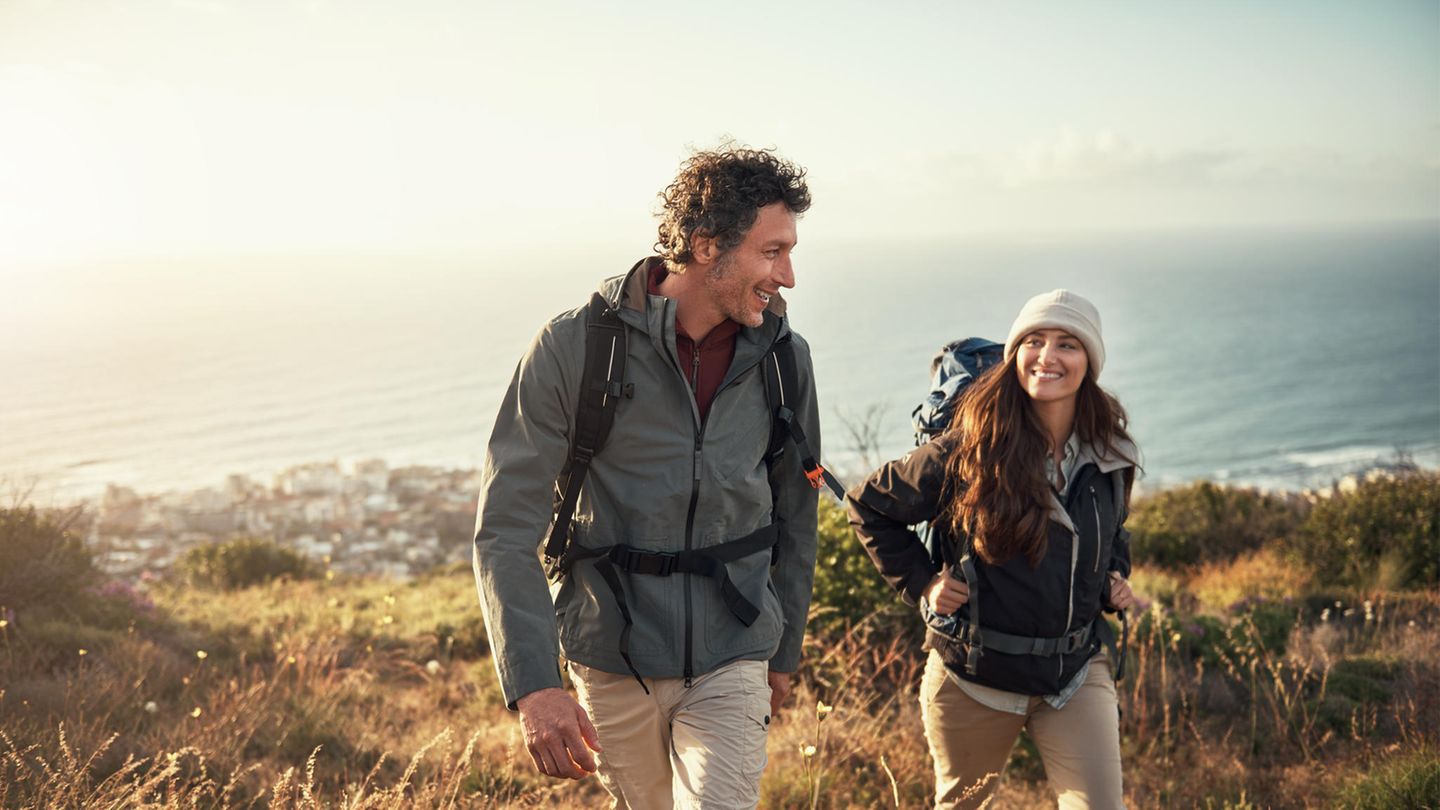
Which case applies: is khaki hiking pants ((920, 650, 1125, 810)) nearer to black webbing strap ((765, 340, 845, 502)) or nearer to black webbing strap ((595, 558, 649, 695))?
black webbing strap ((765, 340, 845, 502))

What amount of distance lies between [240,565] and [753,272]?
11.4 meters

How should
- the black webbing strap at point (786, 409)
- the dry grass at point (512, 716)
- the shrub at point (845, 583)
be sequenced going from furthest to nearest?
the shrub at point (845, 583), the dry grass at point (512, 716), the black webbing strap at point (786, 409)

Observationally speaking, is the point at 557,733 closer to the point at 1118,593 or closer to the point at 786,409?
the point at 786,409

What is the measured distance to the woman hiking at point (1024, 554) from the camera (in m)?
3.04

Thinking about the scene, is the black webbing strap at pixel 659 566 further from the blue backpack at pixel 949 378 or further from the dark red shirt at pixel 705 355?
the blue backpack at pixel 949 378

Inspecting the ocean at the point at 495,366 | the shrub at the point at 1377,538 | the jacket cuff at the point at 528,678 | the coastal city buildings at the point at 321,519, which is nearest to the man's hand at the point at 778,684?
the jacket cuff at the point at 528,678

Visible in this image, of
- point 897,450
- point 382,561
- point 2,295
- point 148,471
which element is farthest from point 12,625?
point 2,295

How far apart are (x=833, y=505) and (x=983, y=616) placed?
3.50m

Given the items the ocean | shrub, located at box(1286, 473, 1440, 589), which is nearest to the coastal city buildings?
the ocean

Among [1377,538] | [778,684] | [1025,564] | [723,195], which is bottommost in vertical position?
[1377,538]

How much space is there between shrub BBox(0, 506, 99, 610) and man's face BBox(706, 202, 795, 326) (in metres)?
6.34

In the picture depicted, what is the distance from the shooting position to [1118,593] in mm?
3234

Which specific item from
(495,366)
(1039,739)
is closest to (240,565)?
(1039,739)

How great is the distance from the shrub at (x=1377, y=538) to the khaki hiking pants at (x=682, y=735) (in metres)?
10.4
